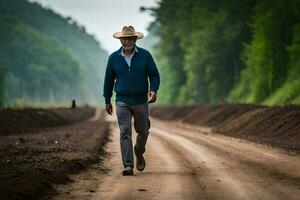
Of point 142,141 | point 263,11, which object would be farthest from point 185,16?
point 142,141

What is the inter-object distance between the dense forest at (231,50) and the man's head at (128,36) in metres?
27.4

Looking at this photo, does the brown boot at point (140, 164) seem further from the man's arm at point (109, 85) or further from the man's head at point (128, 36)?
the man's head at point (128, 36)

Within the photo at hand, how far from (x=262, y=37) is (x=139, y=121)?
127 ft

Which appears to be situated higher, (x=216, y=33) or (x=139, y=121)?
(x=216, y=33)

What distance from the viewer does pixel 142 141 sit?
12.1 m

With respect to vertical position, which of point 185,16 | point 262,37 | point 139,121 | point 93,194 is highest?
point 185,16

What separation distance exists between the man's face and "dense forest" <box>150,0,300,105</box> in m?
27.4

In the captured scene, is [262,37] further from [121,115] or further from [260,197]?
[260,197]

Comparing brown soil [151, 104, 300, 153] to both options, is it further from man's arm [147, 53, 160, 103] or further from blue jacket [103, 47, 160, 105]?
blue jacket [103, 47, 160, 105]

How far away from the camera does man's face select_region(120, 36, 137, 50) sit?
1168cm

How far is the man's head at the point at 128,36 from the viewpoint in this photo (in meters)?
11.6

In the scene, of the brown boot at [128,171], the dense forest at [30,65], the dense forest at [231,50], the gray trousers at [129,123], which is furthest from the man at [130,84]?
the dense forest at [30,65]

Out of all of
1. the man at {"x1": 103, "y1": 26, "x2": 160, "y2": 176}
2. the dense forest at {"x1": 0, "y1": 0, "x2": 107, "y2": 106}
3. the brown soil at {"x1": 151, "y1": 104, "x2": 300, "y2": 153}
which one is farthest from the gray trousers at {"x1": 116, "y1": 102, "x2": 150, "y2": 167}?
the dense forest at {"x1": 0, "y1": 0, "x2": 107, "y2": 106}

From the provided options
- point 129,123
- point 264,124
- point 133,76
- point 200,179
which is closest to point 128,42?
point 133,76
